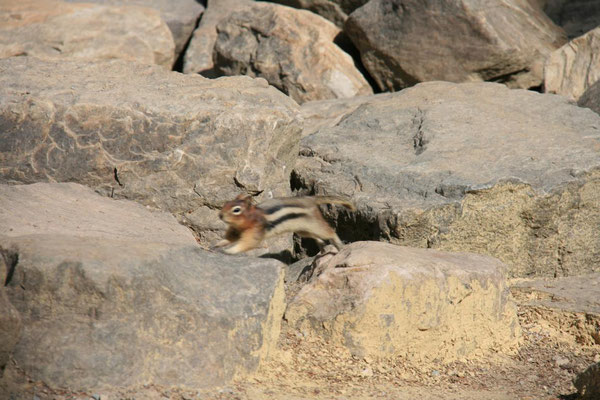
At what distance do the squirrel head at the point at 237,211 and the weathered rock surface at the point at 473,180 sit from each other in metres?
1.05

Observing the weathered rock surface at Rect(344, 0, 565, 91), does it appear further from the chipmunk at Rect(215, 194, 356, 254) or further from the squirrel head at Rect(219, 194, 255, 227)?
the squirrel head at Rect(219, 194, 255, 227)

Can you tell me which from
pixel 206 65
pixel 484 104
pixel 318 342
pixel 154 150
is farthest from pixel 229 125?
pixel 206 65

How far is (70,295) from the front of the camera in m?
3.61

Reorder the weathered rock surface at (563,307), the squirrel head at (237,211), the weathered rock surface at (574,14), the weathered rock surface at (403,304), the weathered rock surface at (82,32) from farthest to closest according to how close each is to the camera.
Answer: the weathered rock surface at (574,14) → the weathered rock surface at (82,32) → the weathered rock surface at (563,307) → the squirrel head at (237,211) → the weathered rock surface at (403,304)

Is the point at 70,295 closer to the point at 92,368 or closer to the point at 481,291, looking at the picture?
the point at 92,368

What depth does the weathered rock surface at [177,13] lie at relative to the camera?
1066cm

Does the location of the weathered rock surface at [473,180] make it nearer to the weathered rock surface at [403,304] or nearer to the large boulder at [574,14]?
the weathered rock surface at [403,304]

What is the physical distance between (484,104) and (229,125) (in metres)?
2.65

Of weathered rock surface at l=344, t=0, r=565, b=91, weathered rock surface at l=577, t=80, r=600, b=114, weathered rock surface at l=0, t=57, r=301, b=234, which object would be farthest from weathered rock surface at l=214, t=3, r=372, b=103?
weathered rock surface at l=0, t=57, r=301, b=234

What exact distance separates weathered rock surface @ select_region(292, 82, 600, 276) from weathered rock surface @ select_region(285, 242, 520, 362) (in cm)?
70

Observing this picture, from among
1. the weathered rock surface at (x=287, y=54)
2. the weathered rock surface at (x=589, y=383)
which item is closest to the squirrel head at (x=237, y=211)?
the weathered rock surface at (x=589, y=383)

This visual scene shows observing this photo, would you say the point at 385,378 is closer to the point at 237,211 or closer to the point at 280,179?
the point at 237,211

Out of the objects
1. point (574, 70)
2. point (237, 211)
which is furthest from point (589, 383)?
point (574, 70)

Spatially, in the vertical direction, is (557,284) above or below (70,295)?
below
